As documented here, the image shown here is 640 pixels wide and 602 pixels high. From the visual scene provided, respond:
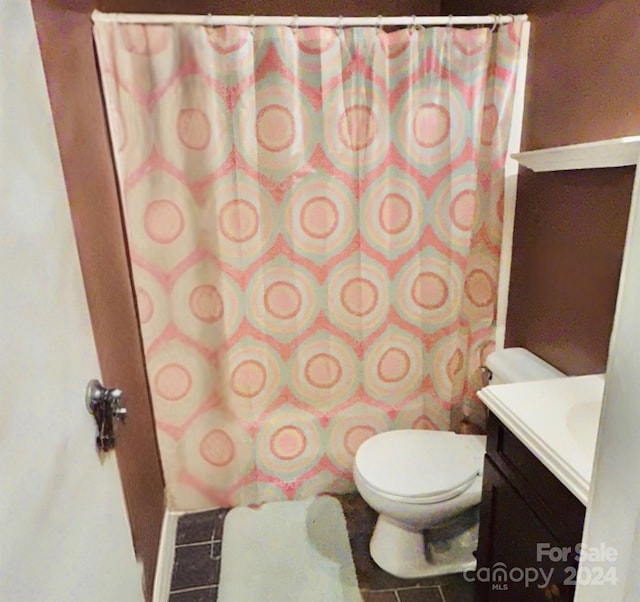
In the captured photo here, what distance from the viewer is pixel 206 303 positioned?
1.74 m

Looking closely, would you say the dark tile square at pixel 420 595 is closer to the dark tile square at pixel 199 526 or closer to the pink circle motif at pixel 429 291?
the dark tile square at pixel 199 526

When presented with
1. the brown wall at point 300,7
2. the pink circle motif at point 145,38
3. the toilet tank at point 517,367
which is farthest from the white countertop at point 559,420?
the brown wall at point 300,7

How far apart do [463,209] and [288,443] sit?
1.14m

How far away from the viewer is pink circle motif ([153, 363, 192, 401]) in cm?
179

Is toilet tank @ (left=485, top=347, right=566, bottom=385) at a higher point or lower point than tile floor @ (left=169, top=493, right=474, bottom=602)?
higher

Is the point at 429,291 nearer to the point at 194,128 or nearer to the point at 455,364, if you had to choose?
the point at 455,364

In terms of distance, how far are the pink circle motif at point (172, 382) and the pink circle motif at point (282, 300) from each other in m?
0.40

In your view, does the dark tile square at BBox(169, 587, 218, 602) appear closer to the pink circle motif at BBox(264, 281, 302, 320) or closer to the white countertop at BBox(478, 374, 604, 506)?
the pink circle motif at BBox(264, 281, 302, 320)

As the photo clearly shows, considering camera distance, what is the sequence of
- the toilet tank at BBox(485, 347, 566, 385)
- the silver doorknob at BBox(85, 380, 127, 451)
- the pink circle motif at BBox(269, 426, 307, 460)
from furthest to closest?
1. the pink circle motif at BBox(269, 426, 307, 460)
2. the toilet tank at BBox(485, 347, 566, 385)
3. the silver doorknob at BBox(85, 380, 127, 451)

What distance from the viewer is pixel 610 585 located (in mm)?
493

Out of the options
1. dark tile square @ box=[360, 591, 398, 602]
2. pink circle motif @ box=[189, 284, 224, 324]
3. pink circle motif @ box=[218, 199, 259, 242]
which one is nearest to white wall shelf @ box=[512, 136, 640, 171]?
pink circle motif @ box=[218, 199, 259, 242]

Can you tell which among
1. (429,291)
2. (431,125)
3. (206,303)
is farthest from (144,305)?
(431,125)

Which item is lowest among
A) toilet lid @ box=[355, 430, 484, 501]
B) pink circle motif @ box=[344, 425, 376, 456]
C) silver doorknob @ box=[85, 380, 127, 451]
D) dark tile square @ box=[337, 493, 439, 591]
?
dark tile square @ box=[337, 493, 439, 591]

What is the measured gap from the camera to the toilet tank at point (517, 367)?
5.27ft
